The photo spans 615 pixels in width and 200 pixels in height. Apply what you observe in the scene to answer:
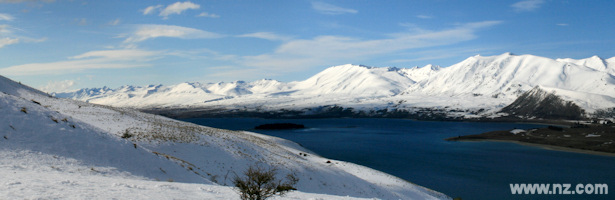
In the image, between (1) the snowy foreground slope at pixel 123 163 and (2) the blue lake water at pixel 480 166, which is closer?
(1) the snowy foreground slope at pixel 123 163

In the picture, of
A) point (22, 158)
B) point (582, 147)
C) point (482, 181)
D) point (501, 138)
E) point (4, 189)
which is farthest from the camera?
point (501, 138)

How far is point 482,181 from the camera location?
64.3 m

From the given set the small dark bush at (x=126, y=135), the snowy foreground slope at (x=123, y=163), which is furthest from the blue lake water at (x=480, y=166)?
the small dark bush at (x=126, y=135)

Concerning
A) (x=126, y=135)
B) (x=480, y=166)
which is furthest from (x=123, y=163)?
(x=480, y=166)

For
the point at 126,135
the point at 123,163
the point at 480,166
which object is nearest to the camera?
the point at 123,163

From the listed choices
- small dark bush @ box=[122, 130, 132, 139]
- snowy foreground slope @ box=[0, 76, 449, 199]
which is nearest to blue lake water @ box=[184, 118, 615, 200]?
snowy foreground slope @ box=[0, 76, 449, 199]

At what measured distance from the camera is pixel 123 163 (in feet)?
91.0

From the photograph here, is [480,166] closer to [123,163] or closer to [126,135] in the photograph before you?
[126,135]

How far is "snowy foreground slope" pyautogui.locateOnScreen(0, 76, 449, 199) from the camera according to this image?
1941 centimetres

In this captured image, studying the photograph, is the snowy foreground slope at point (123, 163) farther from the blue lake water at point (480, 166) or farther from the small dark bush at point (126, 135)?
the blue lake water at point (480, 166)

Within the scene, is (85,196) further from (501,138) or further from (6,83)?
(501,138)

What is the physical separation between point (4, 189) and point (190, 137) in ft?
89.1

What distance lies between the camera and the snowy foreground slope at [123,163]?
63.7 feet

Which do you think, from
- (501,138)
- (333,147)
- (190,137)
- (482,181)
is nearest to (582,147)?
(501,138)
